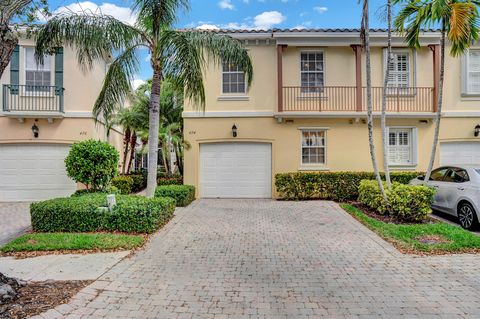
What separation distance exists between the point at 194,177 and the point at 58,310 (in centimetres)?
967

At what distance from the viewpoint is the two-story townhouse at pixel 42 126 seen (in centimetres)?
1256

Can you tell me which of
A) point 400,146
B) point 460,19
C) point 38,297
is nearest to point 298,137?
point 400,146

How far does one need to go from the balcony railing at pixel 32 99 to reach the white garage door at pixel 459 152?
634 inches

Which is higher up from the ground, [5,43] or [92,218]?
[5,43]

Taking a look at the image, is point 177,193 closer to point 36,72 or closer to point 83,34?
point 83,34

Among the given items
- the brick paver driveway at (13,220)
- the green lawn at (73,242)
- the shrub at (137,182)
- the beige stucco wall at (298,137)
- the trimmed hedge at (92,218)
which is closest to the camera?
the green lawn at (73,242)

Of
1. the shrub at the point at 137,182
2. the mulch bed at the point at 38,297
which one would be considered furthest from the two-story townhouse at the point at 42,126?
the mulch bed at the point at 38,297

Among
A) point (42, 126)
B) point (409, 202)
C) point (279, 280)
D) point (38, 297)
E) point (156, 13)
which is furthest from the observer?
point (42, 126)

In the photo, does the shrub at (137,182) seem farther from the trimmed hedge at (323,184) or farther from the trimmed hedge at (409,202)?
the trimmed hedge at (409,202)

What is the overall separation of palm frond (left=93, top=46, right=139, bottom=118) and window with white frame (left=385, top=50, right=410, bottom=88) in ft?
34.8

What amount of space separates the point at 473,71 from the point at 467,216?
8.80 metres

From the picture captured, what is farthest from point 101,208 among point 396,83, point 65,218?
point 396,83

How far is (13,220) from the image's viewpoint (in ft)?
30.3

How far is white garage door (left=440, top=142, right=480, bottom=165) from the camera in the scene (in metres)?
13.3
